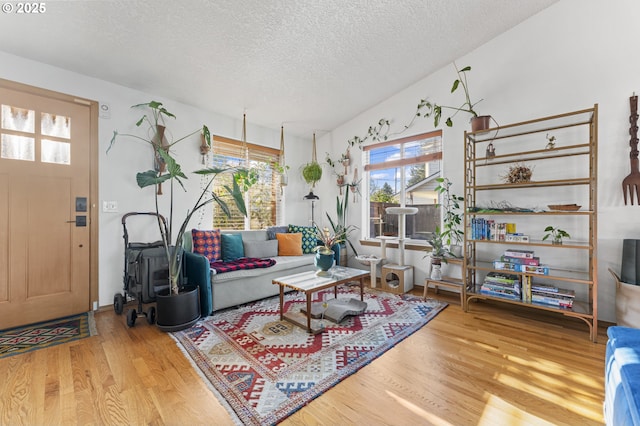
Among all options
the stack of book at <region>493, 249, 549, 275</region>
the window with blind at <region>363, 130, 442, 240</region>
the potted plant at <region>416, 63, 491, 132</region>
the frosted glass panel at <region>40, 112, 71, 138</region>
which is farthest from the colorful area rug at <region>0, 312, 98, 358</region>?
the potted plant at <region>416, 63, 491, 132</region>

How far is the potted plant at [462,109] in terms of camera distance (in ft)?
9.87

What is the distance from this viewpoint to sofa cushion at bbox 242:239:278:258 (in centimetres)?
368

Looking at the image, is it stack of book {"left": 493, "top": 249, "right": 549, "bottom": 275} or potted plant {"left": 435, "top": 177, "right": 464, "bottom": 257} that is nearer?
stack of book {"left": 493, "top": 249, "right": 549, "bottom": 275}

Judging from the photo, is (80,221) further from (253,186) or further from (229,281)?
(253,186)

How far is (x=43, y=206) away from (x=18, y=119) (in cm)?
85

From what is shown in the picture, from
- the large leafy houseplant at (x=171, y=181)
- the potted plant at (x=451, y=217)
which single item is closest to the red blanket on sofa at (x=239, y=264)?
the large leafy houseplant at (x=171, y=181)

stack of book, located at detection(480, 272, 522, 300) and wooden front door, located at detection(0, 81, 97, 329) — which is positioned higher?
wooden front door, located at detection(0, 81, 97, 329)

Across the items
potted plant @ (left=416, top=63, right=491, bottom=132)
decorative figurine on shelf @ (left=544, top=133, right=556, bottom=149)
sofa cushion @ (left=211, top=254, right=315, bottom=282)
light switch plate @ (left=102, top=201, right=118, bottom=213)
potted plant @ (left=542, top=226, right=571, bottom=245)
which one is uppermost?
potted plant @ (left=416, top=63, right=491, bottom=132)

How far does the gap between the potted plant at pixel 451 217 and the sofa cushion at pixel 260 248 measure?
2.33 metres

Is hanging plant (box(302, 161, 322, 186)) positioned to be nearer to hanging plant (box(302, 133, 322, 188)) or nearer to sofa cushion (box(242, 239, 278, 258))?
hanging plant (box(302, 133, 322, 188))

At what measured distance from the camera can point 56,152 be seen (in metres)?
2.71

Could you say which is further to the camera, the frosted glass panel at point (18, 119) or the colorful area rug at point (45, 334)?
the frosted glass panel at point (18, 119)

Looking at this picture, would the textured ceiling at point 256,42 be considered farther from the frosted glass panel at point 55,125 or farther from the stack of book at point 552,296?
the stack of book at point 552,296

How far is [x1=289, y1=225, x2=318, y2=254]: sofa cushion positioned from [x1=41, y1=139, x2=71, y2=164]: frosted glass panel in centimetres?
283
